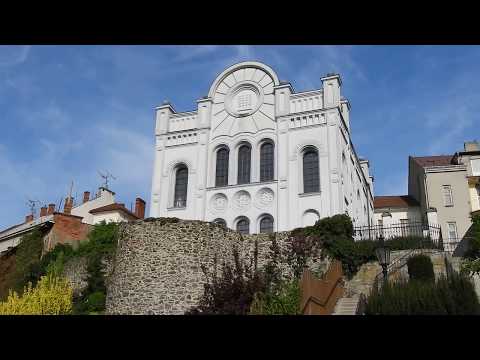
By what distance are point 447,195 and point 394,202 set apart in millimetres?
7250

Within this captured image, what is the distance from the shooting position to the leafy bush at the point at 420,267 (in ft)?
71.8

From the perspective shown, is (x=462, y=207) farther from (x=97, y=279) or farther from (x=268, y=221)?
(x=97, y=279)

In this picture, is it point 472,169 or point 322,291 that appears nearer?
point 322,291

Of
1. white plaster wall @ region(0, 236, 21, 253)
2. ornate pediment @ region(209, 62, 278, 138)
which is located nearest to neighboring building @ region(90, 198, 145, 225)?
white plaster wall @ region(0, 236, 21, 253)

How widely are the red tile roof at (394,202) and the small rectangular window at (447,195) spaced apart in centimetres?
516

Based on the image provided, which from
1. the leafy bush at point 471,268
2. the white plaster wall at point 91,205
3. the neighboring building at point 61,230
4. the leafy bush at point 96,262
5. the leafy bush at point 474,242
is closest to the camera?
the leafy bush at point 471,268

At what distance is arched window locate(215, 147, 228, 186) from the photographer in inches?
1357

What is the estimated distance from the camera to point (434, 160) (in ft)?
148

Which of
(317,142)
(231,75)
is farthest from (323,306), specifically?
(231,75)

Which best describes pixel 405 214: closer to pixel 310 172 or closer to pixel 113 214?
pixel 310 172

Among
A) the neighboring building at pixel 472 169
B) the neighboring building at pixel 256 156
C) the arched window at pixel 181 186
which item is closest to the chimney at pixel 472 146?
the neighboring building at pixel 472 169

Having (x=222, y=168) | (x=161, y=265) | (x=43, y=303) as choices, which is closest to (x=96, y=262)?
(x=43, y=303)

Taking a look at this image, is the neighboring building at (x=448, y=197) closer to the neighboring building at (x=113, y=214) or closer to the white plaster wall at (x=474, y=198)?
the white plaster wall at (x=474, y=198)
